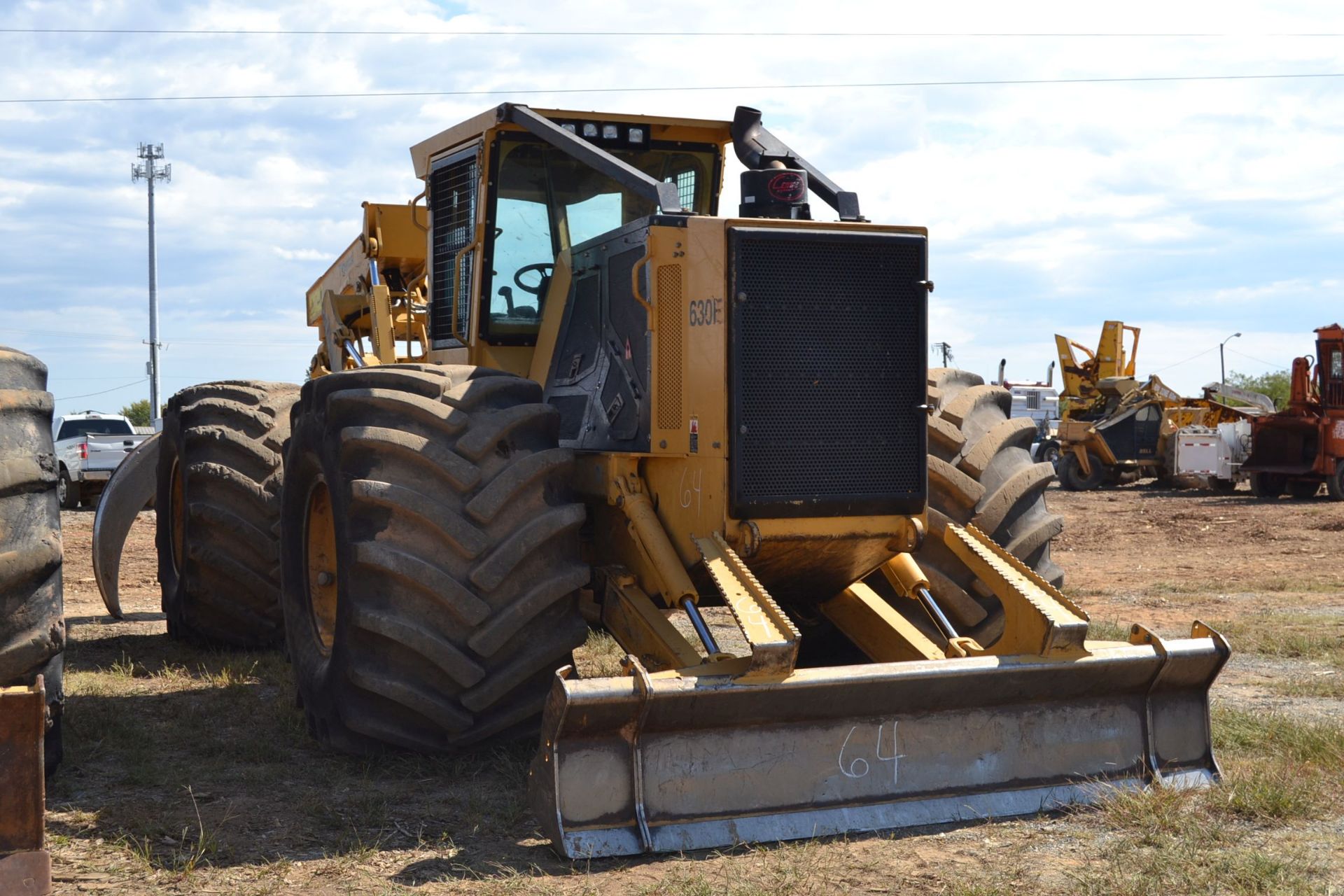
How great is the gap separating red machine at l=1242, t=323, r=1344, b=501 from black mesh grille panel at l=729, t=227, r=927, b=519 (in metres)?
22.4

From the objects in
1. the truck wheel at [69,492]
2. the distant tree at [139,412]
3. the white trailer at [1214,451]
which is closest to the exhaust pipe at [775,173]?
the truck wheel at [69,492]

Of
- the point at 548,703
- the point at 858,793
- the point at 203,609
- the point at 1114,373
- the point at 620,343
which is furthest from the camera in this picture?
the point at 1114,373

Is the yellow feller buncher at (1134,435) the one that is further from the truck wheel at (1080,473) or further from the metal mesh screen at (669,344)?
the metal mesh screen at (669,344)

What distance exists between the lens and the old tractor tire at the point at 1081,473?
103ft

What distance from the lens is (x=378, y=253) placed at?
30.9ft

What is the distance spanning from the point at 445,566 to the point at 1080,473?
28094mm

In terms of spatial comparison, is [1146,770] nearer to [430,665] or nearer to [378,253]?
[430,665]

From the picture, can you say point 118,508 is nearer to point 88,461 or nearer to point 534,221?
Answer: point 534,221

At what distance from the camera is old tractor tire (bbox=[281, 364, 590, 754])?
5.22 m

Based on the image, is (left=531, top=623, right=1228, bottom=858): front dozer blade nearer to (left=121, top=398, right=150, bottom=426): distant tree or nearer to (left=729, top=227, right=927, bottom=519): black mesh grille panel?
(left=729, top=227, right=927, bottom=519): black mesh grille panel

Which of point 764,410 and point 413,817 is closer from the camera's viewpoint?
point 413,817

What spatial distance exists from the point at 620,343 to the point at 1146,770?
276 centimetres

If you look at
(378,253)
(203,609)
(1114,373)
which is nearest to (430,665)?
(203,609)

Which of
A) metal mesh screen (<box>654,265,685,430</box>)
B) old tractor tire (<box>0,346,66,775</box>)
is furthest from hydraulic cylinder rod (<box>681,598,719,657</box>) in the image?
old tractor tire (<box>0,346,66,775</box>)
